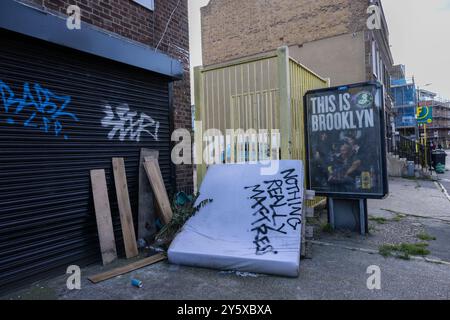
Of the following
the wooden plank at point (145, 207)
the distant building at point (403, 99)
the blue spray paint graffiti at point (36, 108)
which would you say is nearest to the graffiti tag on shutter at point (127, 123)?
the wooden plank at point (145, 207)

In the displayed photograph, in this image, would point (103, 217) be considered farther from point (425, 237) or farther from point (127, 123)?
point (425, 237)

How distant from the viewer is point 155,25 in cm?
528

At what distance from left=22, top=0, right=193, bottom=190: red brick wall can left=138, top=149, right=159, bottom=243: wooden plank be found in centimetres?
79

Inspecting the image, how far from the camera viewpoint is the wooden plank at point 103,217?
4.10m

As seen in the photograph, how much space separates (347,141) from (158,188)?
10.7 ft

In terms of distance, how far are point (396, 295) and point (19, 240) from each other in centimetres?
402

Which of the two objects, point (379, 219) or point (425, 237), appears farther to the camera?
point (379, 219)

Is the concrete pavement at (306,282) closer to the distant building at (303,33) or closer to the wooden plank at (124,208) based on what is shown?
the wooden plank at (124,208)

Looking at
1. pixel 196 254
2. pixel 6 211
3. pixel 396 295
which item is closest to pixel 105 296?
pixel 196 254

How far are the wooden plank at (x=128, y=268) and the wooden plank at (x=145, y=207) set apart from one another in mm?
684

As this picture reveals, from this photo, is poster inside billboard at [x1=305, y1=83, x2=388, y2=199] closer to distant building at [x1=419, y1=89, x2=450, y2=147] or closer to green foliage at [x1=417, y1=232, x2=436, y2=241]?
green foliage at [x1=417, y1=232, x2=436, y2=241]

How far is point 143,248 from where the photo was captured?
4637 millimetres

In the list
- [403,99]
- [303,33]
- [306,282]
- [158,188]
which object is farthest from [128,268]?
[403,99]

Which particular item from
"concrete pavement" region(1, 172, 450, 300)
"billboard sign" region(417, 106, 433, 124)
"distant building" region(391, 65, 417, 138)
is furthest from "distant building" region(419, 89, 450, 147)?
"concrete pavement" region(1, 172, 450, 300)
